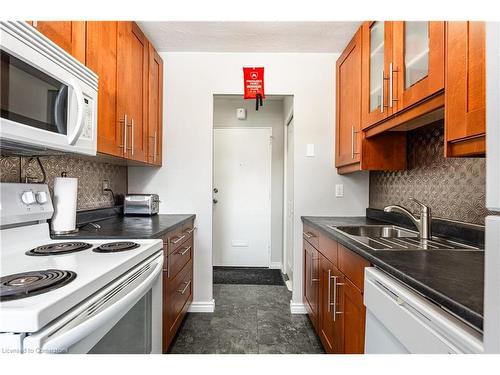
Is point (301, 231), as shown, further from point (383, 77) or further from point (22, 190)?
point (22, 190)

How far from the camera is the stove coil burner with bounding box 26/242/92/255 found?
3.50 feet

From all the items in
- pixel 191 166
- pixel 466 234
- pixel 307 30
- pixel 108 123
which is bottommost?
pixel 466 234

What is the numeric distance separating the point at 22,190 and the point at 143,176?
1.29 metres

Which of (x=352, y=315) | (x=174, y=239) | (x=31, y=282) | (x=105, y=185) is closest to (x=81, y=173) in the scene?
(x=105, y=185)

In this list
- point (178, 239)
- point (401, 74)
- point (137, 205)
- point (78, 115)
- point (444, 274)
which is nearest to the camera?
point (444, 274)

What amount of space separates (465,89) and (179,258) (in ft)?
6.00

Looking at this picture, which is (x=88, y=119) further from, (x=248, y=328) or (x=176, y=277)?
(x=248, y=328)

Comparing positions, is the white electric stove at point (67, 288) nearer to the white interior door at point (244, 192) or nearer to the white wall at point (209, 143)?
the white wall at point (209, 143)

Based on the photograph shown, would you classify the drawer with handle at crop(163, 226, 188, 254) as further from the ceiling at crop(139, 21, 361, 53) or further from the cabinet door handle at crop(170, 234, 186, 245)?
the ceiling at crop(139, 21, 361, 53)

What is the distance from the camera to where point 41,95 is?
932 millimetres

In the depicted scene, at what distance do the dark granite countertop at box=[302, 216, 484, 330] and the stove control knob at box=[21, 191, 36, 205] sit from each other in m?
1.49

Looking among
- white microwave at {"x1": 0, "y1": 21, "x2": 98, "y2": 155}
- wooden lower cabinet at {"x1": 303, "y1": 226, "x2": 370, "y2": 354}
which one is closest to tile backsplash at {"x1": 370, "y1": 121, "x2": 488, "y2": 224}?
wooden lower cabinet at {"x1": 303, "y1": 226, "x2": 370, "y2": 354}

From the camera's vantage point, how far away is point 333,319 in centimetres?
154

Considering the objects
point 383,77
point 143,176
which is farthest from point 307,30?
point 143,176
